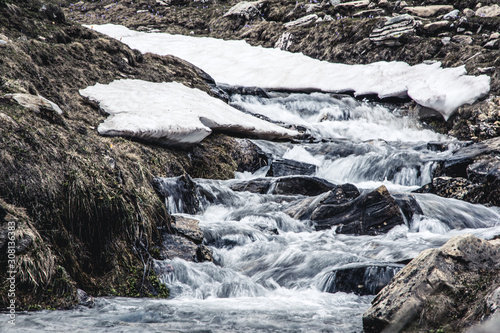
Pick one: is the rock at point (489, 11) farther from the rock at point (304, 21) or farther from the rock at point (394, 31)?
the rock at point (304, 21)

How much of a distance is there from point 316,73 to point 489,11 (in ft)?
34.3

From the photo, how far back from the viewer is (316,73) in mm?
22203

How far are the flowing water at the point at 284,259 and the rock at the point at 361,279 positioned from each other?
19mm

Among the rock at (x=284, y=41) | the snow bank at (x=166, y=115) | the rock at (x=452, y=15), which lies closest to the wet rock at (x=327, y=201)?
the snow bank at (x=166, y=115)

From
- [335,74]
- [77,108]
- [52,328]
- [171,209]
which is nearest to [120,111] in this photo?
[77,108]

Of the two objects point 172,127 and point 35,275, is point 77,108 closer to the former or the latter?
point 172,127

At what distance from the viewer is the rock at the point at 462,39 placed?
2044 cm

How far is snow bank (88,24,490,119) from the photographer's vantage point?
17344 millimetres

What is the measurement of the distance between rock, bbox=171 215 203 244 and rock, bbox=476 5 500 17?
22546 millimetres

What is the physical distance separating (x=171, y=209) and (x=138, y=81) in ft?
21.5

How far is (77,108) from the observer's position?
993 centimetres

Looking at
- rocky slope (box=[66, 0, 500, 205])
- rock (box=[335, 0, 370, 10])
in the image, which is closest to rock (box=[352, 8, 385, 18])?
rocky slope (box=[66, 0, 500, 205])

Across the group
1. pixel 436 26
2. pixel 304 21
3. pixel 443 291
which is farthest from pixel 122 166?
pixel 304 21

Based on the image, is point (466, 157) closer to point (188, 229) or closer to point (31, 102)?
point (188, 229)
